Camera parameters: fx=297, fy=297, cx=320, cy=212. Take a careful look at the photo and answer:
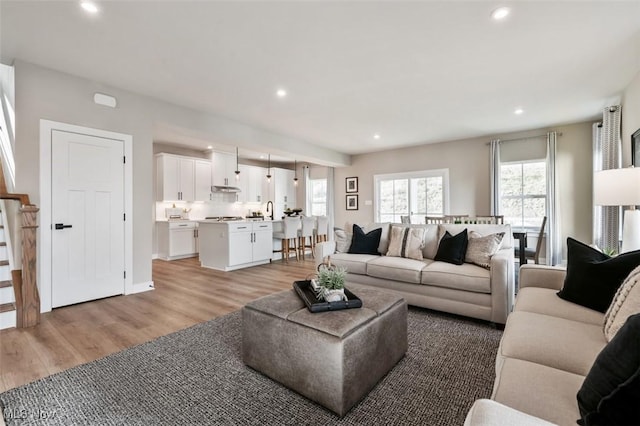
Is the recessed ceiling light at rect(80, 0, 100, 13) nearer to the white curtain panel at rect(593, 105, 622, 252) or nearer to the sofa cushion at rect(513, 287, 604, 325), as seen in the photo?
the sofa cushion at rect(513, 287, 604, 325)

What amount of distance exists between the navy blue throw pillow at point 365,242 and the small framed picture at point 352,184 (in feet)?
14.2

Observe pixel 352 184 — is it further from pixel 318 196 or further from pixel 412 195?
pixel 412 195

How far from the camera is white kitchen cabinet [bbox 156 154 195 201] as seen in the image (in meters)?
6.67

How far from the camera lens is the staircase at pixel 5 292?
280 centimetres

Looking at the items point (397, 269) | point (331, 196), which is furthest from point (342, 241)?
point (331, 196)

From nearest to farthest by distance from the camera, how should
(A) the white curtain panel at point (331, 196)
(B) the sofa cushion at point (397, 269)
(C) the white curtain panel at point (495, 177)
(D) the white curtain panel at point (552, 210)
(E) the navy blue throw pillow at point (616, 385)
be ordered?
(E) the navy blue throw pillow at point (616, 385) → (B) the sofa cushion at point (397, 269) → (D) the white curtain panel at point (552, 210) → (C) the white curtain panel at point (495, 177) → (A) the white curtain panel at point (331, 196)

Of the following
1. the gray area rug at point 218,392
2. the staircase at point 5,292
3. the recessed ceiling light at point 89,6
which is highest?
the recessed ceiling light at point 89,6

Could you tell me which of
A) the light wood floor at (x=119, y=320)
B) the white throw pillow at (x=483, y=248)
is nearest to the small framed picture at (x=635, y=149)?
the white throw pillow at (x=483, y=248)

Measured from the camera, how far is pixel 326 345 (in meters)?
1.59

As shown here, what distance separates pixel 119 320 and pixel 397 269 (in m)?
2.92

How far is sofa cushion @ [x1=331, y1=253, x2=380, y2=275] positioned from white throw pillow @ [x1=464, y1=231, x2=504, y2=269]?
1058mm

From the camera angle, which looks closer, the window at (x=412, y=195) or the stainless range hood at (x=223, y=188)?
the window at (x=412, y=195)

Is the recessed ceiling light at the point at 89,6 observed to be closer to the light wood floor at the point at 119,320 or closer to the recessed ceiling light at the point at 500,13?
the light wood floor at the point at 119,320

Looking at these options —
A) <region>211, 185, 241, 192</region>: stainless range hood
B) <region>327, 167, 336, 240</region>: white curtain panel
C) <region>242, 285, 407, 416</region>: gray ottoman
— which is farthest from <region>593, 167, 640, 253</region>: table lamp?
<region>211, 185, 241, 192</region>: stainless range hood
